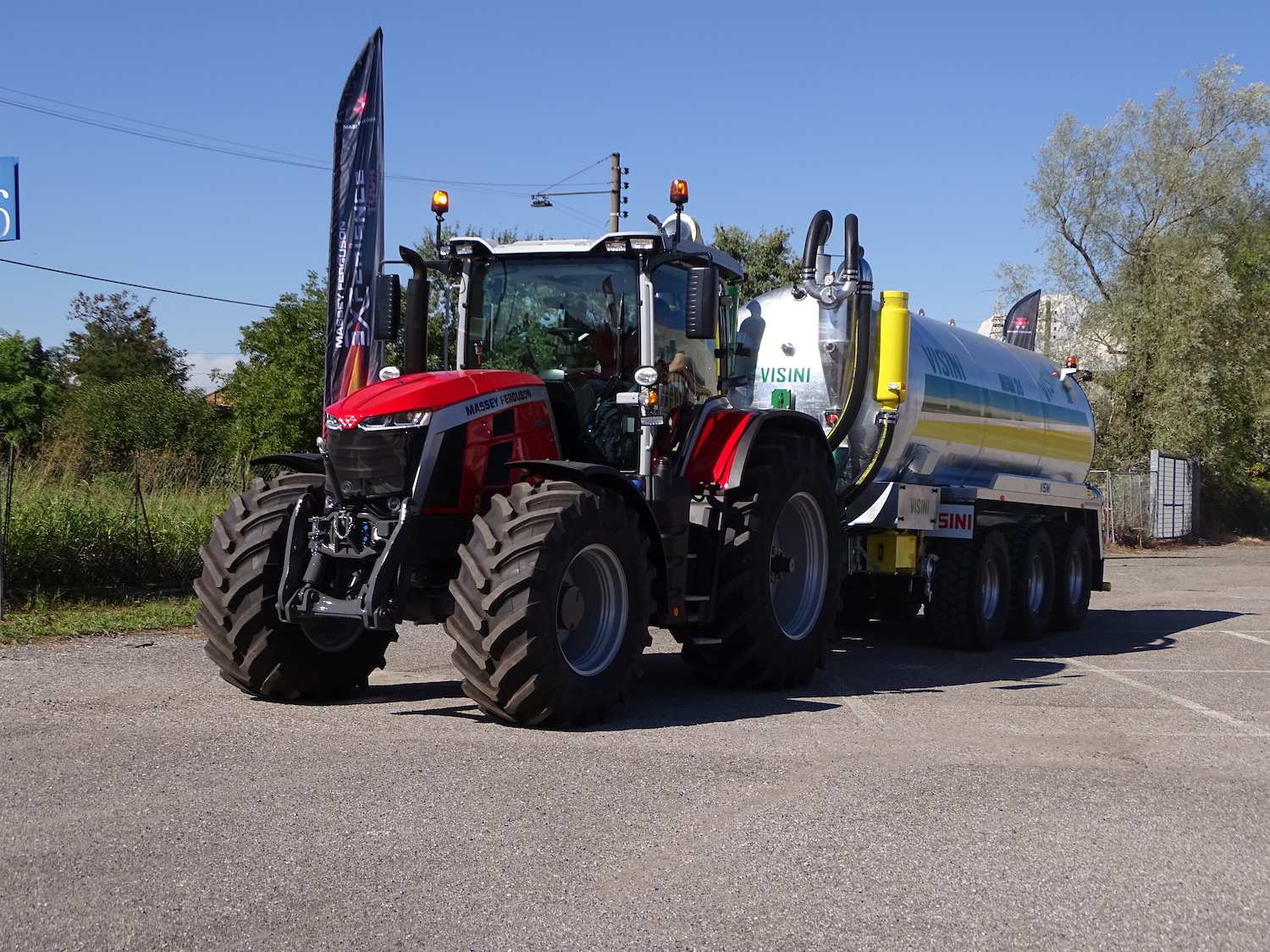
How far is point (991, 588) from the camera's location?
1341cm

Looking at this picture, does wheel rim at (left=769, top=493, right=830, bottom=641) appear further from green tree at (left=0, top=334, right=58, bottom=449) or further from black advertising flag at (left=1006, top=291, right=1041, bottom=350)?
green tree at (left=0, top=334, right=58, bottom=449)

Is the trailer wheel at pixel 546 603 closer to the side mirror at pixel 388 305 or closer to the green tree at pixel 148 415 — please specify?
the side mirror at pixel 388 305

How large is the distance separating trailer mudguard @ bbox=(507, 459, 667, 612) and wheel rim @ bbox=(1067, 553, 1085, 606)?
8.24 metres

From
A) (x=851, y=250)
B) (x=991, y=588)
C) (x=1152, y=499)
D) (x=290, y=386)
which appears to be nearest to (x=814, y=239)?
(x=851, y=250)

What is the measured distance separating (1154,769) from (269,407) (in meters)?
38.4

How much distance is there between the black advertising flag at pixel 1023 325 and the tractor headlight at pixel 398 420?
10.4 meters

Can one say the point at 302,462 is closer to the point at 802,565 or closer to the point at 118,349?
the point at 802,565

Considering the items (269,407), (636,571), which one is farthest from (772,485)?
(269,407)

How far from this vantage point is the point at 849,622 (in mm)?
14273

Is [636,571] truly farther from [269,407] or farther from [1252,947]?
[269,407]

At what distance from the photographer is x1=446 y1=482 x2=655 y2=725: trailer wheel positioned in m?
7.23

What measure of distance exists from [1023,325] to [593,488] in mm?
10412

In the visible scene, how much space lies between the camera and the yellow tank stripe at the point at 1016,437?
12781 millimetres

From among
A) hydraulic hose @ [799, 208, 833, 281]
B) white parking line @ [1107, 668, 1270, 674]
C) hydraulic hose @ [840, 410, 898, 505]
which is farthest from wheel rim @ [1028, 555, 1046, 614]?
hydraulic hose @ [799, 208, 833, 281]
